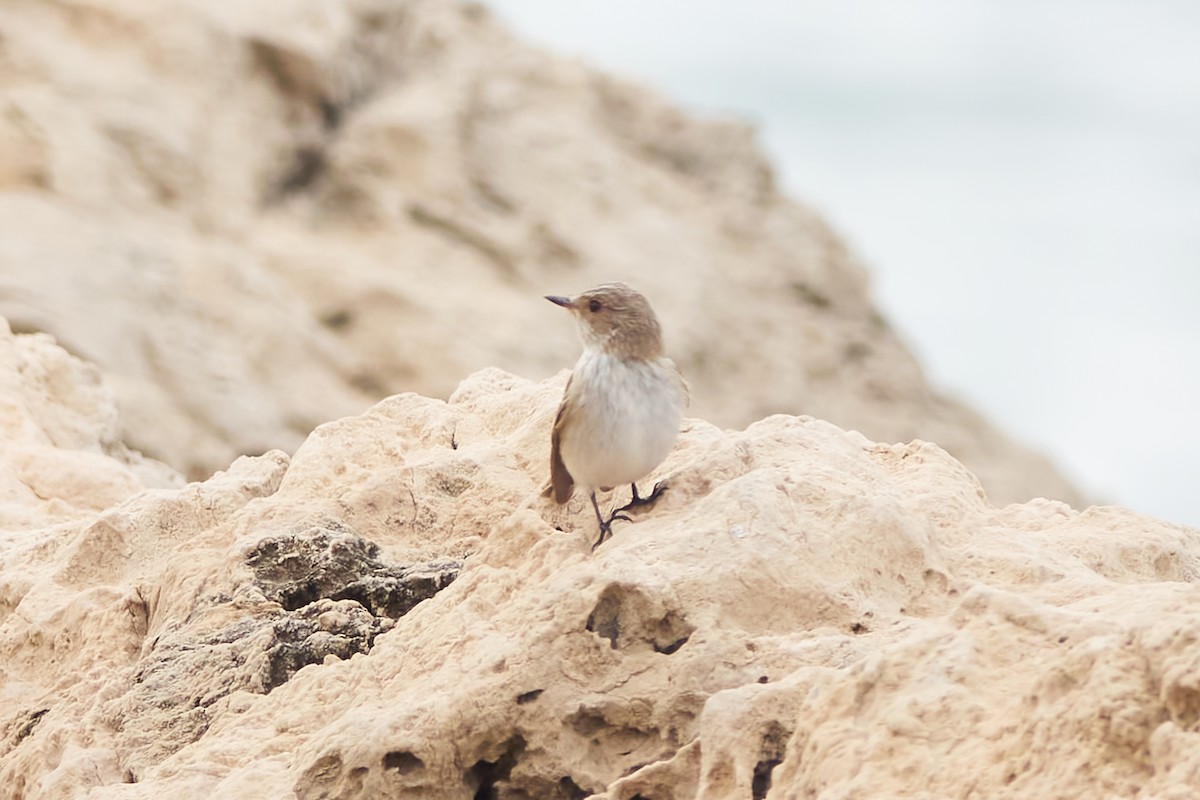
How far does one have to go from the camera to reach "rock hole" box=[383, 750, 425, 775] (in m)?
4.00

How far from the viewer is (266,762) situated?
167 inches

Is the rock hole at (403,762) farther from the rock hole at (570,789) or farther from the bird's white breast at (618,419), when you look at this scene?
the bird's white breast at (618,419)

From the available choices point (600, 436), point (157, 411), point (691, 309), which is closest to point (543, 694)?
point (600, 436)

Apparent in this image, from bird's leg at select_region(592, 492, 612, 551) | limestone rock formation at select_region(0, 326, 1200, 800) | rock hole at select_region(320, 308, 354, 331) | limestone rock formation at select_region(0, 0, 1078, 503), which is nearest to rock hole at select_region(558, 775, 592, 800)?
limestone rock formation at select_region(0, 326, 1200, 800)

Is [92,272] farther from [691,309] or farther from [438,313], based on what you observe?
[691,309]

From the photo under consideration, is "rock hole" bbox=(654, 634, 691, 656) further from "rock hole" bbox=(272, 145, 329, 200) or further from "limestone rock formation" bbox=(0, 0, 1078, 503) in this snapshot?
"rock hole" bbox=(272, 145, 329, 200)

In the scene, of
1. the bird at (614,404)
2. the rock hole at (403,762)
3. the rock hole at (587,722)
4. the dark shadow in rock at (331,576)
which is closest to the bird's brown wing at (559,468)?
the bird at (614,404)

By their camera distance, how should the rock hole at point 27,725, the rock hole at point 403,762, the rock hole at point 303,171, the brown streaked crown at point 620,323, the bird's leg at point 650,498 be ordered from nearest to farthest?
the rock hole at point 403,762, the bird's leg at point 650,498, the rock hole at point 27,725, the brown streaked crown at point 620,323, the rock hole at point 303,171

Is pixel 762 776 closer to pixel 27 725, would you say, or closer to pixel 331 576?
pixel 331 576

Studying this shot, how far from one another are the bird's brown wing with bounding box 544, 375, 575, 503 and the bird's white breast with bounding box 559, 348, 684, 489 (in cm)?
3

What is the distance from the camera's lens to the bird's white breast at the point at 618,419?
483 centimetres

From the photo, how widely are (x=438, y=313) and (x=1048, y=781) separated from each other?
1139 cm

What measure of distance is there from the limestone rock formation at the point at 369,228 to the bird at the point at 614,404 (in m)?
6.73

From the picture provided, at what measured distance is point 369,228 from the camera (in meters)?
15.2
